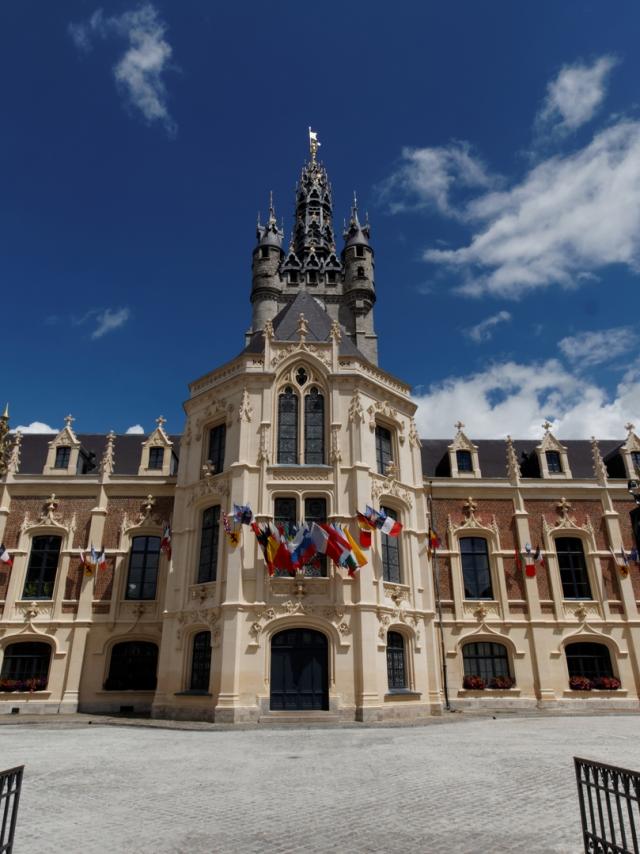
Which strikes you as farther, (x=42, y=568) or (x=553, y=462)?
(x=553, y=462)

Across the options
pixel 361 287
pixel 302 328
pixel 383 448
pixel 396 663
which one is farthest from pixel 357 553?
pixel 361 287

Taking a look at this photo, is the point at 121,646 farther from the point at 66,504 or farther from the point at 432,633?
the point at 432,633

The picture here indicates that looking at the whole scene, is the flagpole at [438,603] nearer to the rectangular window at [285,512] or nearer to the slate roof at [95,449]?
the rectangular window at [285,512]

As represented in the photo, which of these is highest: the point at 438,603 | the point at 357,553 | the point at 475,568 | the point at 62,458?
the point at 62,458

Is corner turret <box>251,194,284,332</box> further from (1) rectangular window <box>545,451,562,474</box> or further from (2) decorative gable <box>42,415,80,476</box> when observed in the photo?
(1) rectangular window <box>545,451,562,474</box>

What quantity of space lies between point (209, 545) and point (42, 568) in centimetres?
969

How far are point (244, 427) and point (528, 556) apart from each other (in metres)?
14.9

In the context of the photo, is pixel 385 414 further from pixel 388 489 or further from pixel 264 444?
pixel 264 444

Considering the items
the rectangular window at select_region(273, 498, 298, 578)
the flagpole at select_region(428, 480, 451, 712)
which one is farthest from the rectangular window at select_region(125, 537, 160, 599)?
the flagpole at select_region(428, 480, 451, 712)

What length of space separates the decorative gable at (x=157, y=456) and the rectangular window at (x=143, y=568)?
3424 mm

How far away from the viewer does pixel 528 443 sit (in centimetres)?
3422

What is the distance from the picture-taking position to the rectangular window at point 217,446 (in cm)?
2442

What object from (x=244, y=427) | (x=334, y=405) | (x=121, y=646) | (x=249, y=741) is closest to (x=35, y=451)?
(x=121, y=646)

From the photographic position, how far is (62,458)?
29.3m
